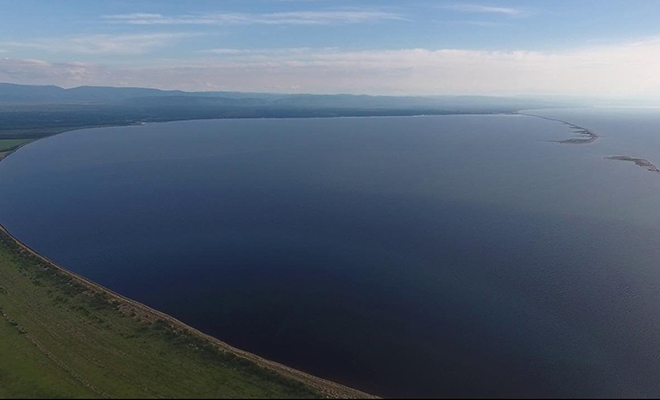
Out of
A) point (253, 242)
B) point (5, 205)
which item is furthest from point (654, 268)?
point (5, 205)

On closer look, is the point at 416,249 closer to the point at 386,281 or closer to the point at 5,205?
the point at 386,281

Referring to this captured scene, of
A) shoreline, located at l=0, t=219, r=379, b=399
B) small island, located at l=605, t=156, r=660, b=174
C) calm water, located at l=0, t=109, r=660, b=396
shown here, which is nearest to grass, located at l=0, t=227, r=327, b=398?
shoreline, located at l=0, t=219, r=379, b=399

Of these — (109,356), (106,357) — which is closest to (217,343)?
(109,356)

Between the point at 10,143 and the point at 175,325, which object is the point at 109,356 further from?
the point at 10,143

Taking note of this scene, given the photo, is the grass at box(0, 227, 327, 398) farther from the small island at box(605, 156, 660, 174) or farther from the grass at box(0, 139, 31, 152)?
the grass at box(0, 139, 31, 152)

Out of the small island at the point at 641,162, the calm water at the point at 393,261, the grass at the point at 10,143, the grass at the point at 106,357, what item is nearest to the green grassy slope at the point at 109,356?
the grass at the point at 106,357

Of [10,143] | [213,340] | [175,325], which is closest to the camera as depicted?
[213,340]

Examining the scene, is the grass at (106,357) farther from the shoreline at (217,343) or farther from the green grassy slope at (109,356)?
the shoreline at (217,343)
